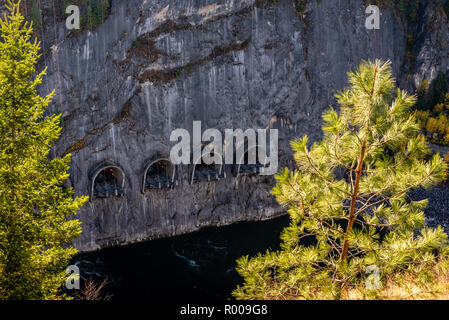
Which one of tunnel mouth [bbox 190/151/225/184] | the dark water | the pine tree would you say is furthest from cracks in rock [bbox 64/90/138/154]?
the pine tree

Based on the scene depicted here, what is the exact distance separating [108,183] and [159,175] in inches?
203

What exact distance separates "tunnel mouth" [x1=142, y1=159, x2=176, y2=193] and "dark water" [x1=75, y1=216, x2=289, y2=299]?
5.17 m

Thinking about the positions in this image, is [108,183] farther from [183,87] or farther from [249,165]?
[249,165]

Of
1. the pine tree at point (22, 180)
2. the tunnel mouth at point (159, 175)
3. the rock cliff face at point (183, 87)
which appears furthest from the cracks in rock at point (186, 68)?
the pine tree at point (22, 180)

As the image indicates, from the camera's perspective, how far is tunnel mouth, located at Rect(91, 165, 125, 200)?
34.0 m

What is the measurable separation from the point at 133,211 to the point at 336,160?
29760mm

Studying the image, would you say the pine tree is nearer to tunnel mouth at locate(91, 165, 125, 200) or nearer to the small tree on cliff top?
the small tree on cliff top

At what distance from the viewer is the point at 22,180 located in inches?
408

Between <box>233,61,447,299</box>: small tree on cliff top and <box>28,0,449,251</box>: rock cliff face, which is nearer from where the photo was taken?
<box>233,61,447,299</box>: small tree on cliff top

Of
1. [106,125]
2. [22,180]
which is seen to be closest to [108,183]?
[106,125]

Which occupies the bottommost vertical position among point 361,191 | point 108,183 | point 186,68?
point 361,191

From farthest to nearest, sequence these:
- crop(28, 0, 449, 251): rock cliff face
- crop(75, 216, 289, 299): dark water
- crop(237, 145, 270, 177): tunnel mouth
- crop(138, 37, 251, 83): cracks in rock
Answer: crop(237, 145, 270, 177): tunnel mouth → crop(138, 37, 251, 83): cracks in rock → crop(28, 0, 449, 251): rock cliff face → crop(75, 216, 289, 299): dark water

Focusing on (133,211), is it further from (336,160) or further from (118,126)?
(336,160)

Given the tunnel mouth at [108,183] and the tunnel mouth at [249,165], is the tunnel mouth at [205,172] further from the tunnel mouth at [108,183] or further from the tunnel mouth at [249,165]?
the tunnel mouth at [108,183]
